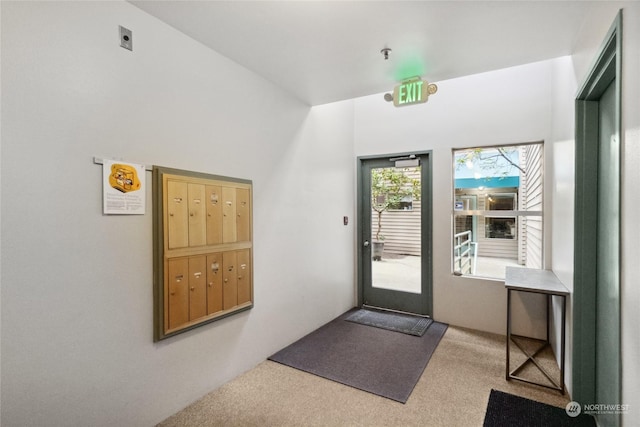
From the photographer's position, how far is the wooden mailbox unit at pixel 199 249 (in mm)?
2045

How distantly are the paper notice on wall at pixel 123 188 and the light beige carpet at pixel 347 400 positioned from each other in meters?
1.45

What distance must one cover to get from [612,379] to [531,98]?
2752 millimetres

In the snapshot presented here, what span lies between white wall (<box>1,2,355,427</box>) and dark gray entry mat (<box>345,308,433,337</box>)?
61.3 inches

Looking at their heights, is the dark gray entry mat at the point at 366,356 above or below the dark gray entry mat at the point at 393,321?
below

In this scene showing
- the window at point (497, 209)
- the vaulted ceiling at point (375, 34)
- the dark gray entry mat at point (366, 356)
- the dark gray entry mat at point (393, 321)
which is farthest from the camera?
the dark gray entry mat at point (393, 321)

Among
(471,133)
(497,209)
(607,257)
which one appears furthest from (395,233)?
(607,257)

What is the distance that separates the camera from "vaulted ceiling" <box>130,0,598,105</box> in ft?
6.21

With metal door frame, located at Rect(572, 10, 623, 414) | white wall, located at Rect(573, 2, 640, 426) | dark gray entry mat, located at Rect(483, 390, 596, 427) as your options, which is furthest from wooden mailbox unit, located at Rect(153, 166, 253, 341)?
metal door frame, located at Rect(572, 10, 623, 414)

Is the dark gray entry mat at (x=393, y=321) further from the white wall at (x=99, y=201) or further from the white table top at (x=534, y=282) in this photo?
the white wall at (x=99, y=201)

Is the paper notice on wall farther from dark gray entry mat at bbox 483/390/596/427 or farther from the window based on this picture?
the window

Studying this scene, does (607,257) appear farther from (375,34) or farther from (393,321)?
(393,321)

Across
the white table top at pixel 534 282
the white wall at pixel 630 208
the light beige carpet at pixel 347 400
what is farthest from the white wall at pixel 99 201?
the white wall at pixel 630 208

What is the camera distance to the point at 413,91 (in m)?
2.75

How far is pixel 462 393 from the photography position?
7.96 feet
